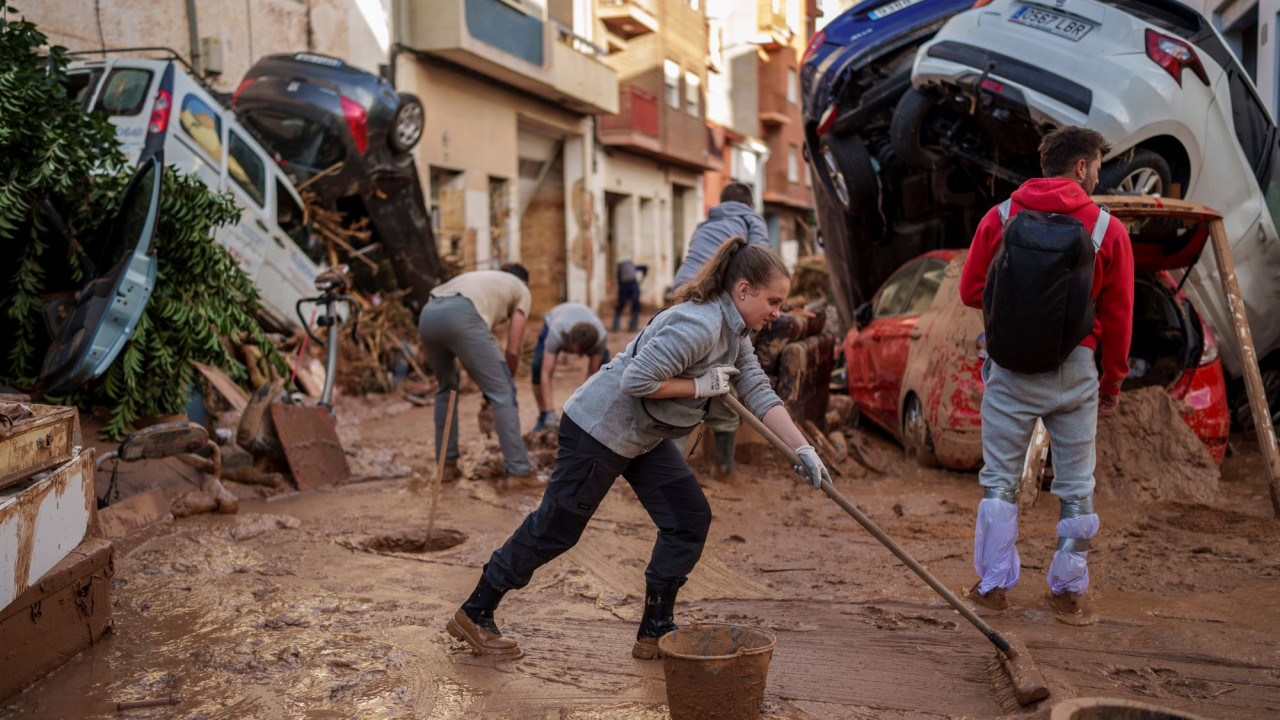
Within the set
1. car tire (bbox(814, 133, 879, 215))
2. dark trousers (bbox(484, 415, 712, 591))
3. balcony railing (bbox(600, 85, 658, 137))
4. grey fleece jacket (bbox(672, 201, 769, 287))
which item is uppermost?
balcony railing (bbox(600, 85, 658, 137))

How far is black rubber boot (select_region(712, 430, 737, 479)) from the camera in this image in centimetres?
685

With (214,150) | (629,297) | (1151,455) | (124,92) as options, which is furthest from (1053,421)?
(629,297)

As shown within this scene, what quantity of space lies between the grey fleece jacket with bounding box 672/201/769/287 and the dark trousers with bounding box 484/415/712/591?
310cm

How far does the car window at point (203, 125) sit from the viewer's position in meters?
8.31

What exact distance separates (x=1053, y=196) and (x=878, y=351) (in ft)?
12.7

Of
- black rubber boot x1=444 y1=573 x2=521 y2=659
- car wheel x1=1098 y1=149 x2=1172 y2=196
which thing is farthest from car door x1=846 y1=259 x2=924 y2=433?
black rubber boot x1=444 y1=573 x2=521 y2=659

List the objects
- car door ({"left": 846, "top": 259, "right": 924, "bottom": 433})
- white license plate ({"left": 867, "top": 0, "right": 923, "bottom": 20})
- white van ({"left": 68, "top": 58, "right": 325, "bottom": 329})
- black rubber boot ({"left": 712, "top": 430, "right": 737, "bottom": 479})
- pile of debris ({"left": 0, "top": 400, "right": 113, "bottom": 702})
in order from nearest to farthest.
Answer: pile of debris ({"left": 0, "top": 400, "right": 113, "bottom": 702})
black rubber boot ({"left": 712, "top": 430, "right": 737, "bottom": 479})
car door ({"left": 846, "top": 259, "right": 924, "bottom": 433})
white van ({"left": 68, "top": 58, "right": 325, "bottom": 329})
white license plate ({"left": 867, "top": 0, "right": 923, "bottom": 20})

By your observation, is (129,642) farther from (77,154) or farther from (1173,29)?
(1173,29)

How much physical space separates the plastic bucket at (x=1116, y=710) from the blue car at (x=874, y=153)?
611cm

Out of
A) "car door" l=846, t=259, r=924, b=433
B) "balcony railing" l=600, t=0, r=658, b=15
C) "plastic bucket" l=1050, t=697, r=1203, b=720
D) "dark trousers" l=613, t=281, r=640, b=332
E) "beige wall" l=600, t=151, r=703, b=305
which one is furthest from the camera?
"beige wall" l=600, t=151, r=703, b=305

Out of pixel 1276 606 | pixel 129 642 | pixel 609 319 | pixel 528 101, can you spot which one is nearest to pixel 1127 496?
pixel 1276 606

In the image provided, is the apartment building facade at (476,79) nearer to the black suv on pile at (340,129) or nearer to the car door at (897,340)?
the black suv on pile at (340,129)

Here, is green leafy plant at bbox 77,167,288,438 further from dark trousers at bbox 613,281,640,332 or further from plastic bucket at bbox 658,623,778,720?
dark trousers at bbox 613,281,640,332

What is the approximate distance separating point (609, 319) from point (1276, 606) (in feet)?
67.7
